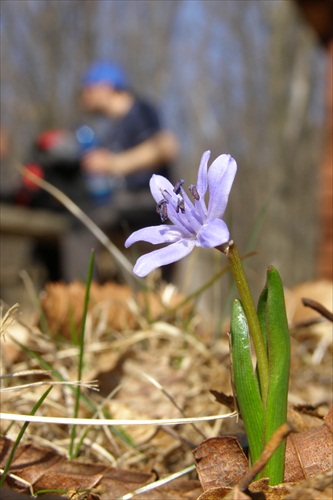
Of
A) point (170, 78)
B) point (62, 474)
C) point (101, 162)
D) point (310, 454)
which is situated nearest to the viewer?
point (310, 454)

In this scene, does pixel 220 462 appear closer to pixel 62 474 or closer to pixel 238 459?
pixel 238 459

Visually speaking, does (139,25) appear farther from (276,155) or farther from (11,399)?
(11,399)

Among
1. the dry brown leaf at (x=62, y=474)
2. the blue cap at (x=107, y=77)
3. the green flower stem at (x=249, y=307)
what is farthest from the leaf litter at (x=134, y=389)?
the blue cap at (x=107, y=77)

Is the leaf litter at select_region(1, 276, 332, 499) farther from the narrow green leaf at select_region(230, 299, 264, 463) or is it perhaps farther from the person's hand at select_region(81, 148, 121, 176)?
the person's hand at select_region(81, 148, 121, 176)

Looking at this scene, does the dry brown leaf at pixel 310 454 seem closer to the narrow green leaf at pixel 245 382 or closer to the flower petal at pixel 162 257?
the narrow green leaf at pixel 245 382

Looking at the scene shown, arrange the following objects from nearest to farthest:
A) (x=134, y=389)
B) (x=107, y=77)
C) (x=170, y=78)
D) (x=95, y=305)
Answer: (x=134, y=389) → (x=95, y=305) → (x=107, y=77) → (x=170, y=78)

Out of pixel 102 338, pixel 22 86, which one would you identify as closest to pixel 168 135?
pixel 102 338

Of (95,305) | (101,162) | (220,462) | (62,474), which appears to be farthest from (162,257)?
(101,162)

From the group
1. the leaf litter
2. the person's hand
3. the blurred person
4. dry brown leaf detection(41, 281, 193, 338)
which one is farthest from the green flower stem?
the person's hand
